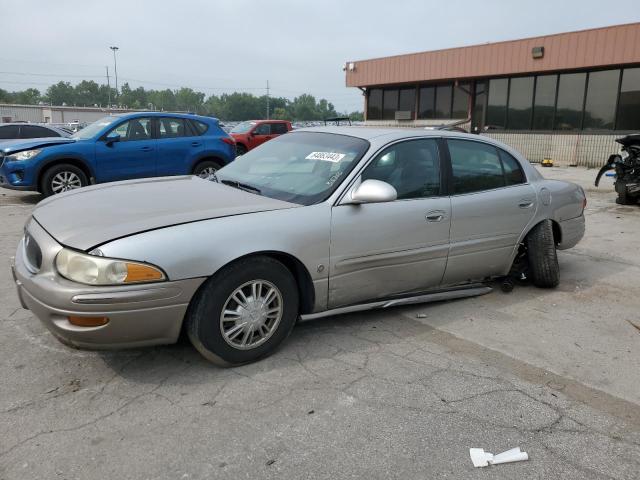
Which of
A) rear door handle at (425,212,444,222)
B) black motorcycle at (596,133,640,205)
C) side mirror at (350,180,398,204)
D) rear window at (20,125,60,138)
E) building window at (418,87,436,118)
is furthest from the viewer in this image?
building window at (418,87,436,118)

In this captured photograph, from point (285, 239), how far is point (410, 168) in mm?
1329

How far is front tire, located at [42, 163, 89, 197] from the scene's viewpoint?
29.1 ft

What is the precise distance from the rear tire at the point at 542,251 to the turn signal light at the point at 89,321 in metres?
3.69

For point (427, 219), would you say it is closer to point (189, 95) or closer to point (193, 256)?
point (193, 256)

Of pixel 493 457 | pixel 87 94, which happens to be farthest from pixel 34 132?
pixel 87 94

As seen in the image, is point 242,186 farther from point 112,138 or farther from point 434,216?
point 112,138

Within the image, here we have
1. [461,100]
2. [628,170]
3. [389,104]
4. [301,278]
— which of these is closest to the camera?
[301,278]

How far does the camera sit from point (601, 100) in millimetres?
17875

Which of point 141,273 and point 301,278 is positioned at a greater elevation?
point 141,273

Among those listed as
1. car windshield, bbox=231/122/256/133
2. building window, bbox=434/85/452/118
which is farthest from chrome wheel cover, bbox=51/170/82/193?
building window, bbox=434/85/452/118

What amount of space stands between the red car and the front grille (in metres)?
15.8

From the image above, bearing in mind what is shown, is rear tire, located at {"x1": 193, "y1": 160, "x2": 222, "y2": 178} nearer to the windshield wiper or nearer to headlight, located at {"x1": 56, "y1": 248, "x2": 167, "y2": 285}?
the windshield wiper

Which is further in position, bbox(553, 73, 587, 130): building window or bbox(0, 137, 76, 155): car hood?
bbox(553, 73, 587, 130): building window

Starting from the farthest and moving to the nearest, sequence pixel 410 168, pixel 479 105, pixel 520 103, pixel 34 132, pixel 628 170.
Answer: pixel 479 105 → pixel 520 103 → pixel 34 132 → pixel 628 170 → pixel 410 168
